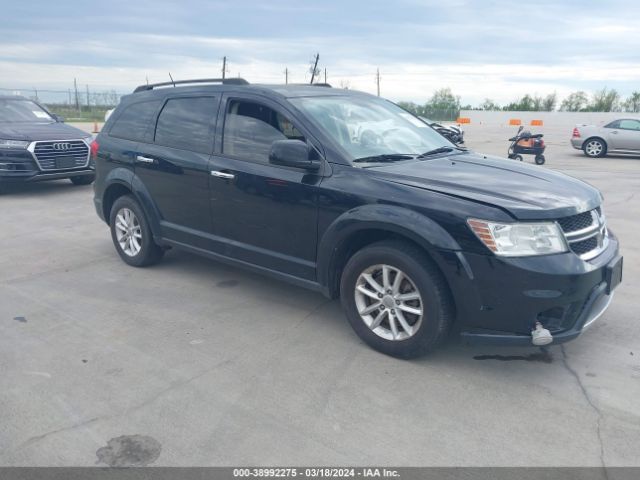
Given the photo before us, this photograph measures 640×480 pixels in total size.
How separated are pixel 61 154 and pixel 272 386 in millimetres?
8277

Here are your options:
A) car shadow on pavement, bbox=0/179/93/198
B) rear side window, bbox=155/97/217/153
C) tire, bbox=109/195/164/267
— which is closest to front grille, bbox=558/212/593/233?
rear side window, bbox=155/97/217/153

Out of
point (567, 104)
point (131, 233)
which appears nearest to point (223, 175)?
point (131, 233)

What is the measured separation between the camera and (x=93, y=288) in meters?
5.35

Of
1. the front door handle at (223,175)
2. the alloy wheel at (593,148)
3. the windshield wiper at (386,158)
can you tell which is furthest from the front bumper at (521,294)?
the alloy wheel at (593,148)

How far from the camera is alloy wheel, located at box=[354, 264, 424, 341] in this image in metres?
3.78

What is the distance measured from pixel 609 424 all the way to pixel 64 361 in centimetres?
338

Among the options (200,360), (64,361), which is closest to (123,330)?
(64,361)

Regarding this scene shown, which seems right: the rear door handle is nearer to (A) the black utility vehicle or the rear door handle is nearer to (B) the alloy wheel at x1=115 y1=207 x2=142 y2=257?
(B) the alloy wheel at x1=115 y1=207 x2=142 y2=257

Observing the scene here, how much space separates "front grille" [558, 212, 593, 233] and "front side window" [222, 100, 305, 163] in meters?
1.91

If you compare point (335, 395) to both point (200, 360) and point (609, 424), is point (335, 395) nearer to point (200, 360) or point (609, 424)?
point (200, 360)

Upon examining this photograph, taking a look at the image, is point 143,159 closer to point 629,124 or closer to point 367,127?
point 367,127

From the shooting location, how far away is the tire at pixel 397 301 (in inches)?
143

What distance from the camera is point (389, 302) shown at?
12.7 ft

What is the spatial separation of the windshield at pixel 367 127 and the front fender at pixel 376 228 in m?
0.52
